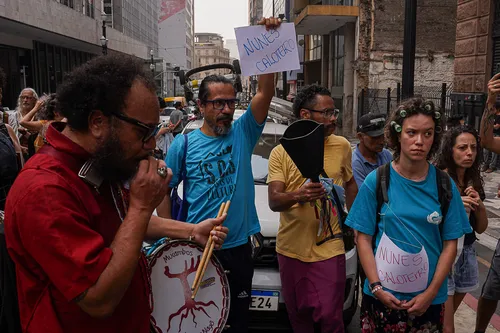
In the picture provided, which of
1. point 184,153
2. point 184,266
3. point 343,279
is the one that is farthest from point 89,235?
point 343,279

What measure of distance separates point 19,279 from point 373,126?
3029mm

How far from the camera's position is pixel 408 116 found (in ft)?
9.43

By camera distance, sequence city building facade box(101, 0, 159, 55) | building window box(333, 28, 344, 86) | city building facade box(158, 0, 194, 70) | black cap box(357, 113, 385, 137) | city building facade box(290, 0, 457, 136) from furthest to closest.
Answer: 1. city building facade box(158, 0, 194, 70)
2. city building facade box(101, 0, 159, 55)
3. building window box(333, 28, 344, 86)
4. city building facade box(290, 0, 457, 136)
5. black cap box(357, 113, 385, 137)

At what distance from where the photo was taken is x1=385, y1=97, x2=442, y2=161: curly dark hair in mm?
2873

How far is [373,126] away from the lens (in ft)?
13.4

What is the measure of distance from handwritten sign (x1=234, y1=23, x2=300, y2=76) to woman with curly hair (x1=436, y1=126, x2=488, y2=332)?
1.36m

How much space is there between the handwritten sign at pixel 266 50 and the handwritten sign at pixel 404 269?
4.88 ft

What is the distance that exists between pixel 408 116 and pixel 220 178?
1257 mm

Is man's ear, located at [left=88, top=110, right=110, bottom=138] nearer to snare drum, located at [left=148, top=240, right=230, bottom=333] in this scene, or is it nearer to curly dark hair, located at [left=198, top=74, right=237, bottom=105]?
snare drum, located at [left=148, top=240, right=230, bottom=333]

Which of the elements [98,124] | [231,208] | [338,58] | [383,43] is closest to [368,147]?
[231,208]

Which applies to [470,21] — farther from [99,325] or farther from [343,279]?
[99,325]

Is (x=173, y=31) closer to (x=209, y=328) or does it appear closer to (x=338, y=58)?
(x=338, y=58)

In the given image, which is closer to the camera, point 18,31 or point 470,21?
point 470,21

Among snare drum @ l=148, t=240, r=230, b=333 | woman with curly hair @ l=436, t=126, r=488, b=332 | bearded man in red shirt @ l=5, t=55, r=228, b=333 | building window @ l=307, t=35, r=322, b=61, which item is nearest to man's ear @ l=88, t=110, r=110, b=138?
bearded man in red shirt @ l=5, t=55, r=228, b=333
